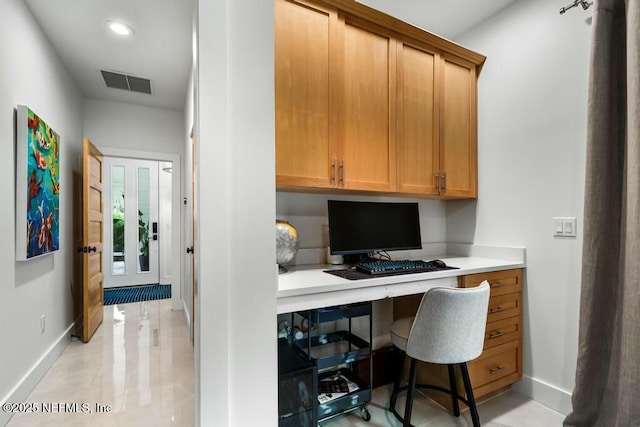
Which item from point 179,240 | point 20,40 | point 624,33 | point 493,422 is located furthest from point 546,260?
point 179,240

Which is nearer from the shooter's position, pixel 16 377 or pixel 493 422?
pixel 493 422

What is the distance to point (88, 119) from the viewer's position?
369 centimetres

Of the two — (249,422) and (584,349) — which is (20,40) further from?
(584,349)

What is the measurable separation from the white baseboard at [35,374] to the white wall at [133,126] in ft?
7.17

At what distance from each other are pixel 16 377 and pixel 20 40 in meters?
2.24

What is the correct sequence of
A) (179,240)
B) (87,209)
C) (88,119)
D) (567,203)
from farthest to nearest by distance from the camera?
(179,240), (88,119), (87,209), (567,203)

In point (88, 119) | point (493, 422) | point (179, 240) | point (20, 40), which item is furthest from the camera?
point (179, 240)

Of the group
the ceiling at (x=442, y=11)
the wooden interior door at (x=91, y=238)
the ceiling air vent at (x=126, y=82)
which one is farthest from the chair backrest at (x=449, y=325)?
the ceiling air vent at (x=126, y=82)

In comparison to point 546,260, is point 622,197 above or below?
above

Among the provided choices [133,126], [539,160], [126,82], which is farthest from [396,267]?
[133,126]

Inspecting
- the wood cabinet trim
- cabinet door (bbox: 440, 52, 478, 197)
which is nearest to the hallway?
cabinet door (bbox: 440, 52, 478, 197)

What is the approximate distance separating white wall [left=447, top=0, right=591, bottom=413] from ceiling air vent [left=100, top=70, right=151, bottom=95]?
331cm

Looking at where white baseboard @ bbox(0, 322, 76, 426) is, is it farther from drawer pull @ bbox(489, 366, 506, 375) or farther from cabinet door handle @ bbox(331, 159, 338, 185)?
drawer pull @ bbox(489, 366, 506, 375)

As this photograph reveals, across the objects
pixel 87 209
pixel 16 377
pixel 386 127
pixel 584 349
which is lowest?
pixel 16 377
